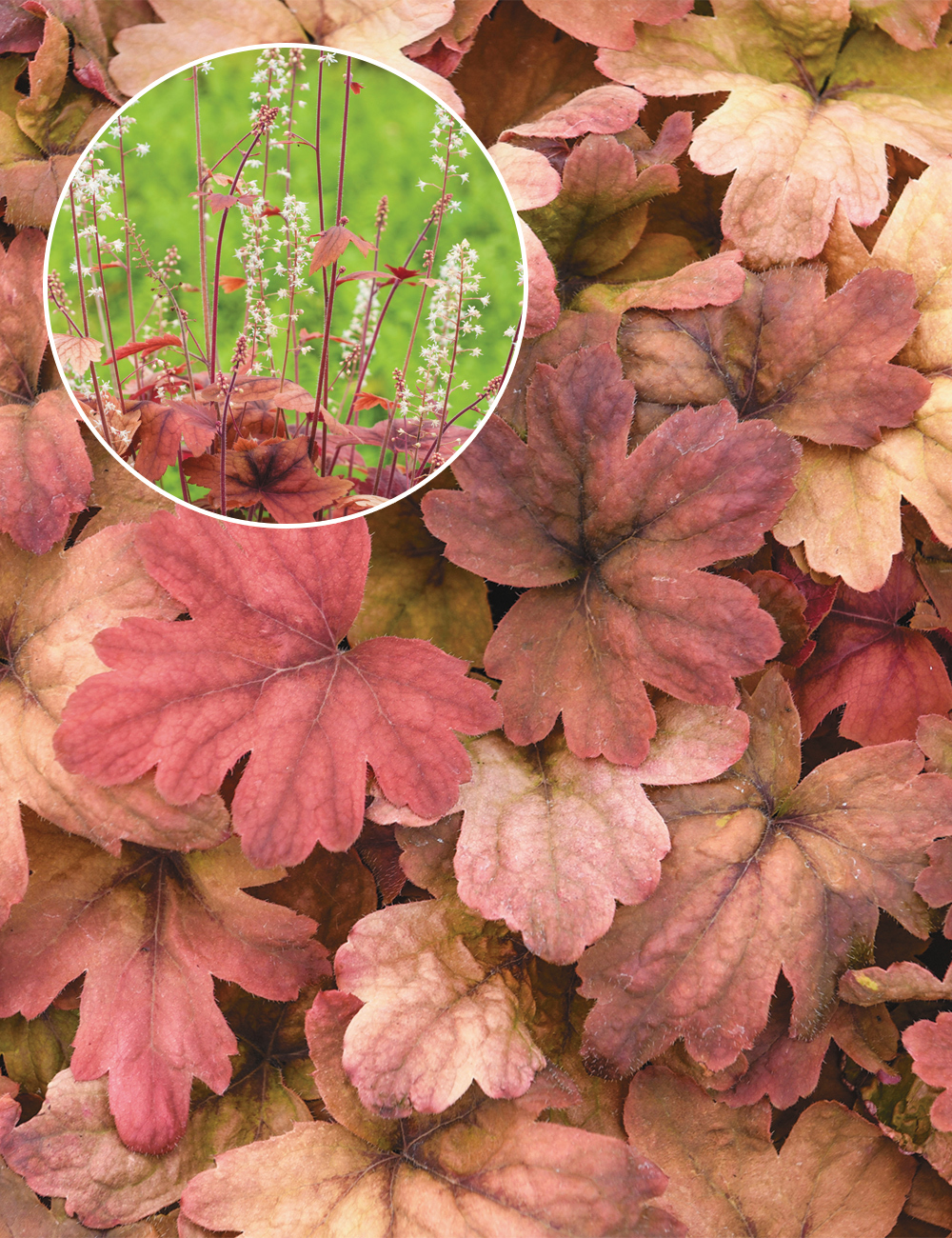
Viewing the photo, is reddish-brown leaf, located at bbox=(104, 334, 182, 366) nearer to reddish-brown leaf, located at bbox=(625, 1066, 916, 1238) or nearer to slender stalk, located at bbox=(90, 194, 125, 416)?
slender stalk, located at bbox=(90, 194, 125, 416)

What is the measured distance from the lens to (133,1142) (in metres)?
0.75

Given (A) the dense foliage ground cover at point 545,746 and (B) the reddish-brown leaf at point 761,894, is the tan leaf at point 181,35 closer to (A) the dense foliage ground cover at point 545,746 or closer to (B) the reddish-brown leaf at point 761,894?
(A) the dense foliage ground cover at point 545,746

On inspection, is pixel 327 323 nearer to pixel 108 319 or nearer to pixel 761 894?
pixel 108 319

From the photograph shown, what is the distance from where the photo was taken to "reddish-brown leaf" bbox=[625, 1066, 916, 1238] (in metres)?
0.77

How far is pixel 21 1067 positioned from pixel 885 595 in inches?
33.5

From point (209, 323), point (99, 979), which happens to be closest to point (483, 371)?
point (209, 323)

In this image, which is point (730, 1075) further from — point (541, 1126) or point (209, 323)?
point (209, 323)

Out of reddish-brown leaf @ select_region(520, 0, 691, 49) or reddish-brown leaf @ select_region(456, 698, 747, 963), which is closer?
reddish-brown leaf @ select_region(456, 698, 747, 963)

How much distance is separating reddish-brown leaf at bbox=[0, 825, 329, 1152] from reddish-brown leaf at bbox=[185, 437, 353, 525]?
27cm

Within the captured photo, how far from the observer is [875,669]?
2.85ft

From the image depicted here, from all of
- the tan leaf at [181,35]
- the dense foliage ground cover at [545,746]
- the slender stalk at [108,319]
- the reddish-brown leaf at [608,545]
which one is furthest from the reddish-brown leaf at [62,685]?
the tan leaf at [181,35]

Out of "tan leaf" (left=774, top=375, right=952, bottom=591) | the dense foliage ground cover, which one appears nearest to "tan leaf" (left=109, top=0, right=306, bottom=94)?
the dense foliage ground cover

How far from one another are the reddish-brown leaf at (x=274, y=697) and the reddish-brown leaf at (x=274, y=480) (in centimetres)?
2

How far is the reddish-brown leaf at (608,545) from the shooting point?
74 centimetres
